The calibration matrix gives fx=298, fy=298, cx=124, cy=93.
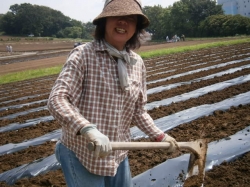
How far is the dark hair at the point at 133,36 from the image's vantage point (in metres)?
1.51

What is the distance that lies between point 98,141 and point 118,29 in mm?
587

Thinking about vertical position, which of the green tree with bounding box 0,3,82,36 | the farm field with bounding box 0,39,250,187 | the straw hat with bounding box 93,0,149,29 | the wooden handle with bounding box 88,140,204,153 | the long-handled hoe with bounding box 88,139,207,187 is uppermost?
the green tree with bounding box 0,3,82,36

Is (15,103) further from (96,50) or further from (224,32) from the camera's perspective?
(224,32)

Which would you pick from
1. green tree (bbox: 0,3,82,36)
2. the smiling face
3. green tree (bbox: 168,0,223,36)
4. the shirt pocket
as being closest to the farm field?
the shirt pocket

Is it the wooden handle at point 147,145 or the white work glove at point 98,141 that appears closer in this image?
the white work glove at point 98,141

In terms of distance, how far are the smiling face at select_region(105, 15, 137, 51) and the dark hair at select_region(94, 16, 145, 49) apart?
0.04 metres

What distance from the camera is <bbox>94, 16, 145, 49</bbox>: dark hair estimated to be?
1508mm

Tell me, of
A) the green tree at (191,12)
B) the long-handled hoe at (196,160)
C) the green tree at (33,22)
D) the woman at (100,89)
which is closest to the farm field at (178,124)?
the long-handled hoe at (196,160)

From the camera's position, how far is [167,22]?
4791 centimetres

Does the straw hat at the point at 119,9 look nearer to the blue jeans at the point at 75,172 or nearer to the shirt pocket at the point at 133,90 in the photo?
the shirt pocket at the point at 133,90

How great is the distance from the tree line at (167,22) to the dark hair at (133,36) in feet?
76.4

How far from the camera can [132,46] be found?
1.65 m

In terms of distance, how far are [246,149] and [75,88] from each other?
2295 millimetres

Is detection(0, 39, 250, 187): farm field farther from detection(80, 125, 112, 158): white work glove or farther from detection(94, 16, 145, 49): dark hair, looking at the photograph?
detection(80, 125, 112, 158): white work glove
